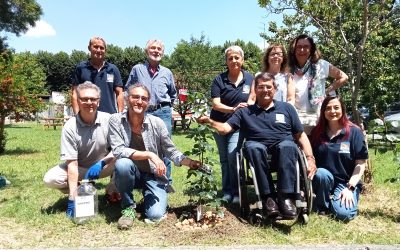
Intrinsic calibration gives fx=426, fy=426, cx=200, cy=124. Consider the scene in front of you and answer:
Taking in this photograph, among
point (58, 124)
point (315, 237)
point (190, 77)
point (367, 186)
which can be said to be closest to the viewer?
point (315, 237)

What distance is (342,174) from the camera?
442 centimetres

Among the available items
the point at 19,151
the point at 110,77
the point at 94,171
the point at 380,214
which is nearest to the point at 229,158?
the point at 94,171

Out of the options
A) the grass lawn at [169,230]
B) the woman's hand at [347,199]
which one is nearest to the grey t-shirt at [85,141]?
the grass lawn at [169,230]

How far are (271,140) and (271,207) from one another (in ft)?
2.09

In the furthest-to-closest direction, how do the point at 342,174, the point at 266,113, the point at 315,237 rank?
the point at 342,174
the point at 266,113
the point at 315,237

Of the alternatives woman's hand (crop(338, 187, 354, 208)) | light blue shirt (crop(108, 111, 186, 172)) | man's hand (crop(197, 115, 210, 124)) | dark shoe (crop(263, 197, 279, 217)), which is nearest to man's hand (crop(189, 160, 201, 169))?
light blue shirt (crop(108, 111, 186, 172))

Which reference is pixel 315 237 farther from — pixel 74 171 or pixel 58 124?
pixel 58 124

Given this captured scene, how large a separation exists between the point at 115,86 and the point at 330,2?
9.88 ft

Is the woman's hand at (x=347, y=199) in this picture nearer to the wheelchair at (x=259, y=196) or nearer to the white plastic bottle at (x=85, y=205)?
the wheelchair at (x=259, y=196)

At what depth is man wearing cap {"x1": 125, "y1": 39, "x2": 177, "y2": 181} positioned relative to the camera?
5039 mm

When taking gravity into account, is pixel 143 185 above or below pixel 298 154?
below

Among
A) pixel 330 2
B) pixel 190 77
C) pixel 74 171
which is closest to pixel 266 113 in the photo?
pixel 74 171

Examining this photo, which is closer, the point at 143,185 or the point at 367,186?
the point at 143,185

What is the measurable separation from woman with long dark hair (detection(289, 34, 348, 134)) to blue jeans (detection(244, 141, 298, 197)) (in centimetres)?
95
